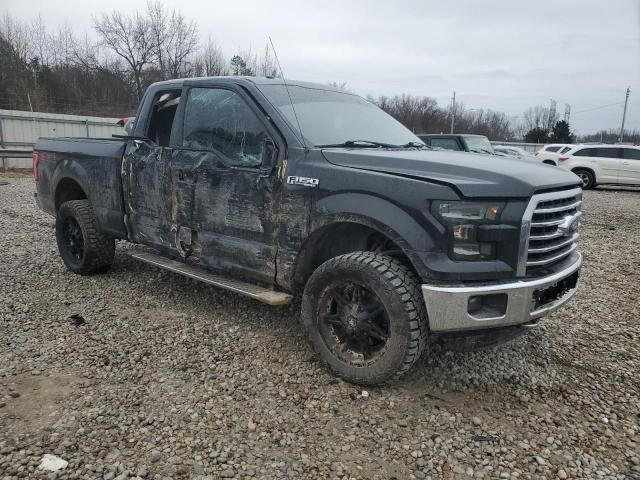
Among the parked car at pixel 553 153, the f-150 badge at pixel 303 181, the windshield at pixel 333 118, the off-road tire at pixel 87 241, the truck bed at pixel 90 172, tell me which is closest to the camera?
the f-150 badge at pixel 303 181

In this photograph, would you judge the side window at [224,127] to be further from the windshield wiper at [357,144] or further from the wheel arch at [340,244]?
the wheel arch at [340,244]

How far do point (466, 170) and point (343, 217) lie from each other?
0.78 meters

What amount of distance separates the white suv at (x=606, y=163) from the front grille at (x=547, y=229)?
16.5 metres

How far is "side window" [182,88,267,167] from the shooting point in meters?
3.65

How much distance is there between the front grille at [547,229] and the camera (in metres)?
2.83

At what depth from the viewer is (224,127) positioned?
389cm

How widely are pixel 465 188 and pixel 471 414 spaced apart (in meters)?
1.32

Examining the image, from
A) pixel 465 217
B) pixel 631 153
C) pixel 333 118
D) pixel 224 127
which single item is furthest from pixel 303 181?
pixel 631 153

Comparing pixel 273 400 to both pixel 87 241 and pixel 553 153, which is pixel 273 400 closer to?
pixel 87 241

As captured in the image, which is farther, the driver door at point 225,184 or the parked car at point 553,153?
the parked car at point 553,153

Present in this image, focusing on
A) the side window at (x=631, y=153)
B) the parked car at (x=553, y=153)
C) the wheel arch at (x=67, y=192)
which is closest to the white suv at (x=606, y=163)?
the side window at (x=631, y=153)

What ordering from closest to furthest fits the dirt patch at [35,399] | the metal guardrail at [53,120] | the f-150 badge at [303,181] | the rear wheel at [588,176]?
the dirt patch at [35,399]
the f-150 badge at [303,181]
the rear wheel at [588,176]
the metal guardrail at [53,120]

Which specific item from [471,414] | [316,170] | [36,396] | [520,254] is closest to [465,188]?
[520,254]

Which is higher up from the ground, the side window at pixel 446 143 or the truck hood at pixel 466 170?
the side window at pixel 446 143
